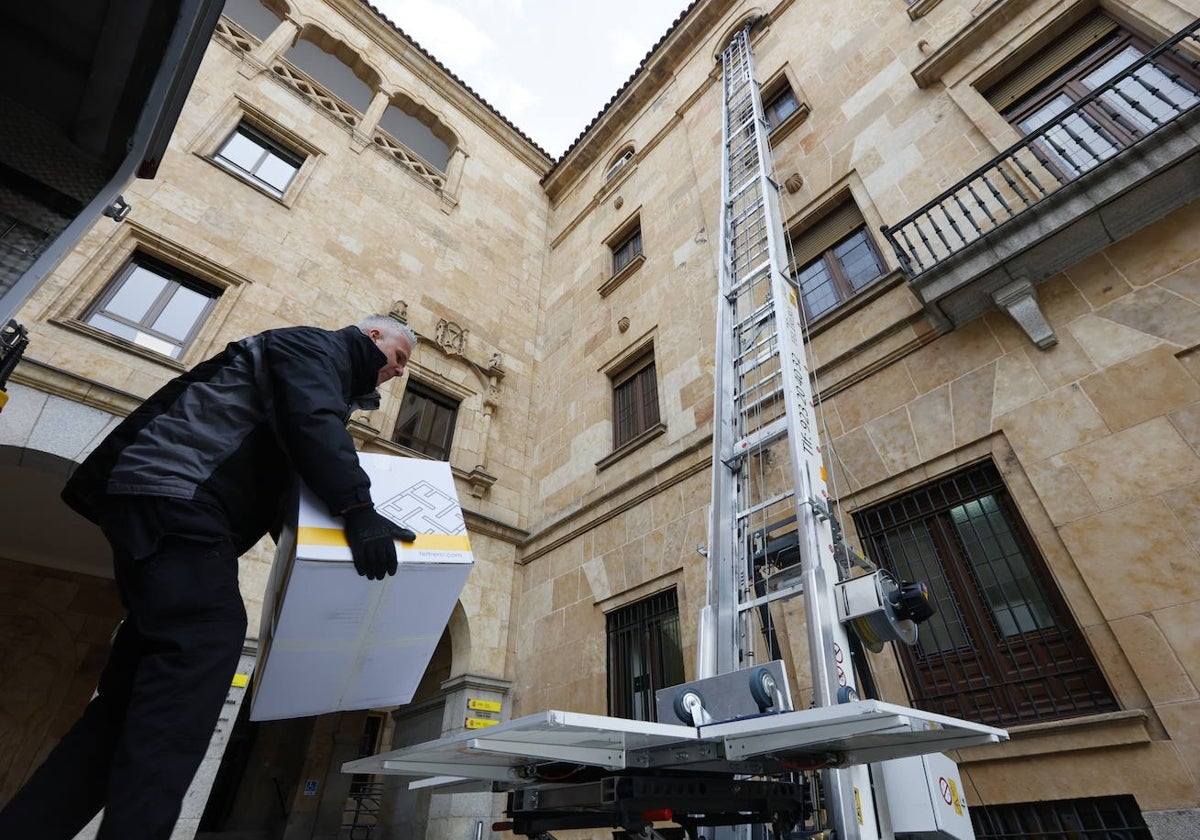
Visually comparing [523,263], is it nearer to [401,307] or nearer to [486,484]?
[401,307]

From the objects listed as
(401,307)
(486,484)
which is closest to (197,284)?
(401,307)

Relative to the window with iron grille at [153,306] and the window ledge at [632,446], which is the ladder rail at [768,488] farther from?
the window with iron grille at [153,306]

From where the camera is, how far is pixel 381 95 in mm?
11992

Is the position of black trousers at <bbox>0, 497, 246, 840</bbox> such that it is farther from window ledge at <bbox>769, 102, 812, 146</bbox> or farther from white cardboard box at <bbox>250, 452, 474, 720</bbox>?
window ledge at <bbox>769, 102, 812, 146</bbox>

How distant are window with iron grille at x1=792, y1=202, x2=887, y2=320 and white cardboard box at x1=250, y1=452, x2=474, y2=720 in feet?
18.0

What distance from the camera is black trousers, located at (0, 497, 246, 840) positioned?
1322mm

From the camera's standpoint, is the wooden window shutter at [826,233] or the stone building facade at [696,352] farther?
the wooden window shutter at [826,233]

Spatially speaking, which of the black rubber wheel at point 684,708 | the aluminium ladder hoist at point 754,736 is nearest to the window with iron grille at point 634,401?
the aluminium ladder hoist at point 754,736

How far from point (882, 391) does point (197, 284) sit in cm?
837

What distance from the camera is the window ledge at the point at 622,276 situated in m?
9.74

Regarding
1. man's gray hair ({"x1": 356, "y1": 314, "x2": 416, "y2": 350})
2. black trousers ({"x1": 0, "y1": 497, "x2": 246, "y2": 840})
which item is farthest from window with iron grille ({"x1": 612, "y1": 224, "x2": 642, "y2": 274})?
black trousers ({"x1": 0, "y1": 497, "x2": 246, "y2": 840})

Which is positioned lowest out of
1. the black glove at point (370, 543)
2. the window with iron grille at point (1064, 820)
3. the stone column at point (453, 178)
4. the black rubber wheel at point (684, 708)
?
the window with iron grille at point (1064, 820)

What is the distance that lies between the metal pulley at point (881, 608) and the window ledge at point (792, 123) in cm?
730

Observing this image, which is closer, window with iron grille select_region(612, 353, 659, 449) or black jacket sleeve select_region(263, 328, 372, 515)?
black jacket sleeve select_region(263, 328, 372, 515)
